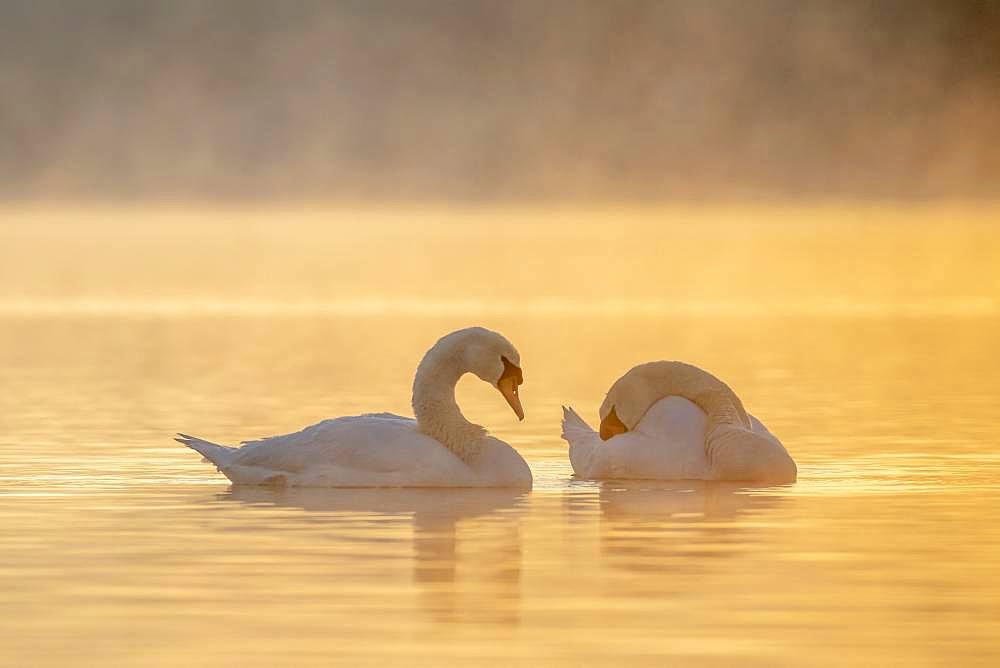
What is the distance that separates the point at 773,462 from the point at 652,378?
110 centimetres

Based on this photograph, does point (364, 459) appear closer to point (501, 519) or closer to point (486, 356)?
point (486, 356)

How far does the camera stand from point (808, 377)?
29.0m

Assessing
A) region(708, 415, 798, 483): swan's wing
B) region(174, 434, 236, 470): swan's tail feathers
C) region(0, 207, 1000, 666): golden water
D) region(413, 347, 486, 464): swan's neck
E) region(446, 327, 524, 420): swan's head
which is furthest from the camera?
region(708, 415, 798, 483): swan's wing

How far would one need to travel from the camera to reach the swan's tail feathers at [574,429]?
17562 mm

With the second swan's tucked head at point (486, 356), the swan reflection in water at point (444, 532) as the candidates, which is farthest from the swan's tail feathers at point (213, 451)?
the second swan's tucked head at point (486, 356)

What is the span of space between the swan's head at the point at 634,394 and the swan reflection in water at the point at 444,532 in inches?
52.8

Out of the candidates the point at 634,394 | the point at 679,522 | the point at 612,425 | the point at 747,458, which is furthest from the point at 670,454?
the point at 679,522

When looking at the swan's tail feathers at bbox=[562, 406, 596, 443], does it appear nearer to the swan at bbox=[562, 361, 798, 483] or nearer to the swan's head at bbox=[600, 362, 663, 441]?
the swan at bbox=[562, 361, 798, 483]

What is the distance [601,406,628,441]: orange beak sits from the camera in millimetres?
17484

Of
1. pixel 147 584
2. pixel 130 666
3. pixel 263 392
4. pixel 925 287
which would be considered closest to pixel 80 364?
pixel 263 392

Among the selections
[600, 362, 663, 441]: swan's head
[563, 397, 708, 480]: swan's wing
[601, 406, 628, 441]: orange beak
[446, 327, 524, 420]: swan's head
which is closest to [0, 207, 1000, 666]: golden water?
[563, 397, 708, 480]: swan's wing

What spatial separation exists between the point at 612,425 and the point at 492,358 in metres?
1.34

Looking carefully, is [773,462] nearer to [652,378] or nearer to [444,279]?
[652,378]

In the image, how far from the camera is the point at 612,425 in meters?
17.5
